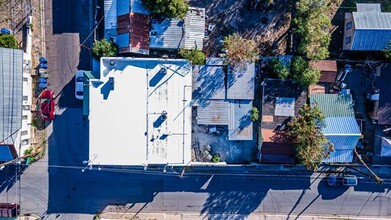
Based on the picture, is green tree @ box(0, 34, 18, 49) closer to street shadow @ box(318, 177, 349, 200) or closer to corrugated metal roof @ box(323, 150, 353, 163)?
corrugated metal roof @ box(323, 150, 353, 163)

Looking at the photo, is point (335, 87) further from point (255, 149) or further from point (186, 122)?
point (186, 122)

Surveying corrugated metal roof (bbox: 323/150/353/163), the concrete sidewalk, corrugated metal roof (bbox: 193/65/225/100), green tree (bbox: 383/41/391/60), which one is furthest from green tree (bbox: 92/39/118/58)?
green tree (bbox: 383/41/391/60)

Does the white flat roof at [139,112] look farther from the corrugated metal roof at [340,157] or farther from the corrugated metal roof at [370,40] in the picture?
the corrugated metal roof at [370,40]

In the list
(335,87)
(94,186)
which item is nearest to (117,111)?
(94,186)

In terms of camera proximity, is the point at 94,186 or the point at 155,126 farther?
the point at 94,186

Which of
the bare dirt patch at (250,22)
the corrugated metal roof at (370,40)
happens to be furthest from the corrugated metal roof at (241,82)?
the corrugated metal roof at (370,40)

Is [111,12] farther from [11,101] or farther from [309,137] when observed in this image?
[309,137]
